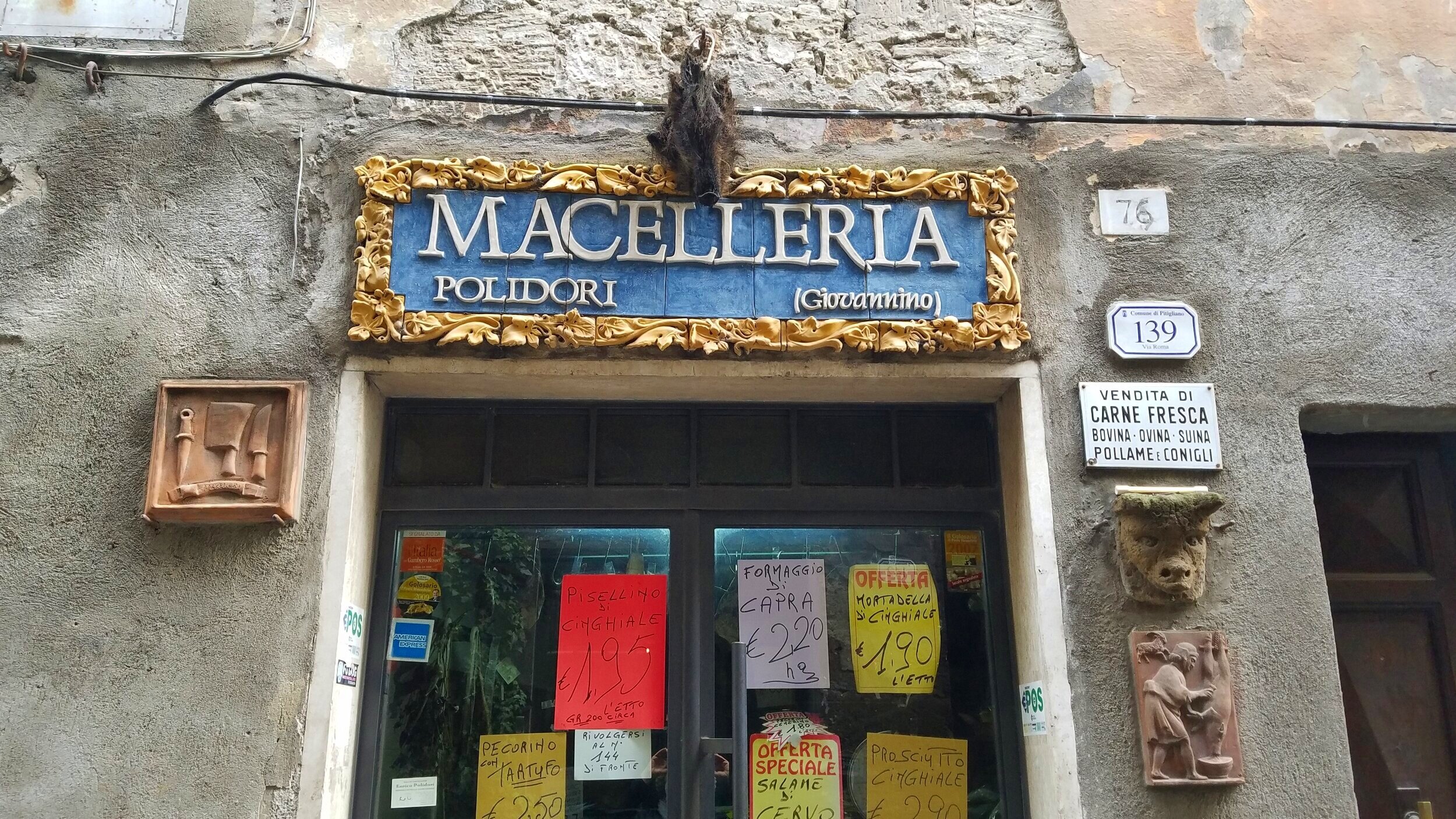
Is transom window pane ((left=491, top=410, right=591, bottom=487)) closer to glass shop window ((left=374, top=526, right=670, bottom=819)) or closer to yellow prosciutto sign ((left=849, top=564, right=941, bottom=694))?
glass shop window ((left=374, top=526, right=670, bottom=819))

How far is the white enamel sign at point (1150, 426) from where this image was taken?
11.2 feet

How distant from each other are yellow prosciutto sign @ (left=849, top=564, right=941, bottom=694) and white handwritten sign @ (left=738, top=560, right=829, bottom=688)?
12cm

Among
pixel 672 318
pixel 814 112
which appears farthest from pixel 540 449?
pixel 814 112

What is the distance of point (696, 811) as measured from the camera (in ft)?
11.1

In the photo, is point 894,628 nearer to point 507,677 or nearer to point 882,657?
point 882,657

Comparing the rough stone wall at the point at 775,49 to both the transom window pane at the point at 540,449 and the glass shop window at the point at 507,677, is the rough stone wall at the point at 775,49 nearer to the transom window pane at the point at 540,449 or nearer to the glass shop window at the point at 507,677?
the transom window pane at the point at 540,449

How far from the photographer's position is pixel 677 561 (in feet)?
11.9

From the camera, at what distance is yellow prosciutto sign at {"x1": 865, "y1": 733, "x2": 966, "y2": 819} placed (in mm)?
3445

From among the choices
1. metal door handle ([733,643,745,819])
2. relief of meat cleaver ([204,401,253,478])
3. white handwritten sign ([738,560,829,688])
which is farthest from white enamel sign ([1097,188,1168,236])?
relief of meat cleaver ([204,401,253,478])

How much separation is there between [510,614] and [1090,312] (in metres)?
2.27

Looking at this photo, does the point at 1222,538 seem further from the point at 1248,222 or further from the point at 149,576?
the point at 149,576

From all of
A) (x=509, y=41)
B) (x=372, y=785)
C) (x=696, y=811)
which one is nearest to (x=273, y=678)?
(x=372, y=785)

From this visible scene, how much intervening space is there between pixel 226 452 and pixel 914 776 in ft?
8.13

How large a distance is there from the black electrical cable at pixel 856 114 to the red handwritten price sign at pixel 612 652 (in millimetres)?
1681
